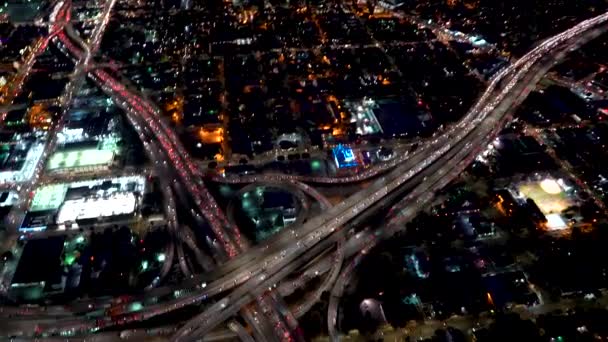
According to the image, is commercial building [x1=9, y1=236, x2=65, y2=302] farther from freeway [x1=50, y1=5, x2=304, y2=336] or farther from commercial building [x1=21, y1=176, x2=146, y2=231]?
freeway [x1=50, y1=5, x2=304, y2=336]

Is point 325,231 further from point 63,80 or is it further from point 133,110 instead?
point 63,80

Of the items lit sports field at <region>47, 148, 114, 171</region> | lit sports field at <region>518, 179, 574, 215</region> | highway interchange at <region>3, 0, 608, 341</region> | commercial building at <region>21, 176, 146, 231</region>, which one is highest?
lit sports field at <region>47, 148, 114, 171</region>

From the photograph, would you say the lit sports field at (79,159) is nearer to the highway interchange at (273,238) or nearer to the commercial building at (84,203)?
the highway interchange at (273,238)

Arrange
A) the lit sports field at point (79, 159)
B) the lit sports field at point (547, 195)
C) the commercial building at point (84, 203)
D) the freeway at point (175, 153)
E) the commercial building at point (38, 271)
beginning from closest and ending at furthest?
the commercial building at point (38, 271)
the freeway at point (175, 153)
the commercial building at point (84, 203)
the lit sports field at point (547, 195)
the lit sports field at point (79, 159)

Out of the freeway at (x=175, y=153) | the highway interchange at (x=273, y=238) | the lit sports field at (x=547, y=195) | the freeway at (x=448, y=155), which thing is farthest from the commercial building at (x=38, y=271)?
the lit sports field at (x=547, y=195)

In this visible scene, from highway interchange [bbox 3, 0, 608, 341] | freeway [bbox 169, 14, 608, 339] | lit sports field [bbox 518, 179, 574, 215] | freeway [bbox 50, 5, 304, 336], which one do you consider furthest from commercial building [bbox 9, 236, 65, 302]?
lit sports field [bbox 518, 179, 574, 215]

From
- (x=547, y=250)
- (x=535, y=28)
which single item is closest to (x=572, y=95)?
(x=535, y=28)

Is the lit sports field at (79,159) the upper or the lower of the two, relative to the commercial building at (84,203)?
upper
